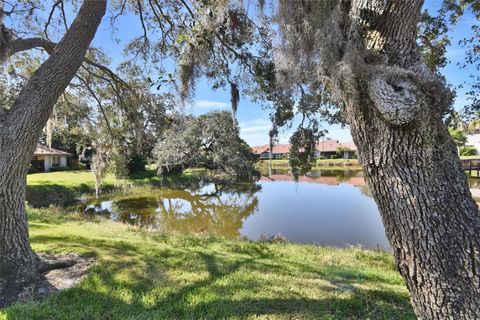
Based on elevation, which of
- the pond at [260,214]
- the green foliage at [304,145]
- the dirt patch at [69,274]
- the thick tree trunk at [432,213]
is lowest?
the pond at [260,214]

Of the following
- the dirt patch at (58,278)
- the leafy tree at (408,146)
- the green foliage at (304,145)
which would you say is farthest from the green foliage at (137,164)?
the leafy tree at (408,146)

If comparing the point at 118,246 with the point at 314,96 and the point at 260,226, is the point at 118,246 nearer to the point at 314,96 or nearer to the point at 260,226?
the point at 314,96

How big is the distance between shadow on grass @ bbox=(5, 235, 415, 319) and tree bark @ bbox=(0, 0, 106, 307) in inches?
22.5

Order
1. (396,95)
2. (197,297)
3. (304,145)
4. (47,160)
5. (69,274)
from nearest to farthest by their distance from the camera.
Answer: (396,95)
(197,297)
(69,274)
(304,145)
(47,160)

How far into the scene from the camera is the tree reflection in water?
11.9 m

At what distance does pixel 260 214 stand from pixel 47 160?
80.0 feet

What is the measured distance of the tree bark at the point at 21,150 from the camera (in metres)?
3.12

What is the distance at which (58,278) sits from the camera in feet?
11.6

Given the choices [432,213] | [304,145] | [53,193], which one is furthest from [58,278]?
[53,193]

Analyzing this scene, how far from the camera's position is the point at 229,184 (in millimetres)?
25703

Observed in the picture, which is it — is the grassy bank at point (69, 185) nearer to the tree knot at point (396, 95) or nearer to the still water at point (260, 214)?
the still water at point (260, 214)

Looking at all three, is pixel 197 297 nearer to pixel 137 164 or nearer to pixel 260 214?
pixel 260 214

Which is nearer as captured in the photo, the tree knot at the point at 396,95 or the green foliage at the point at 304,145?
the tree knot at the point at 396,95

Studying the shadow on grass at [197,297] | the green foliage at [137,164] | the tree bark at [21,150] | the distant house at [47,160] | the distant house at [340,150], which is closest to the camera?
the shadow on grass at [197,297]
